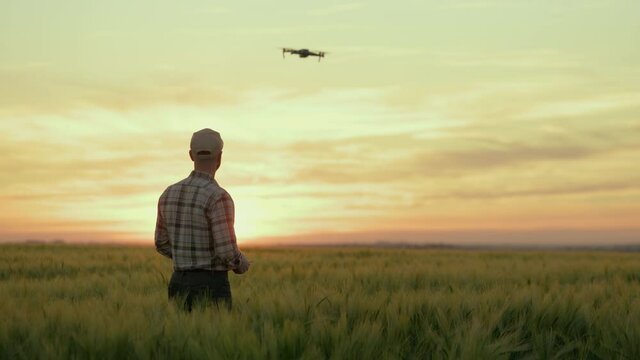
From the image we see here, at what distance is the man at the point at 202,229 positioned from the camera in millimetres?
5617

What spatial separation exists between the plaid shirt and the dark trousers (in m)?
0.07

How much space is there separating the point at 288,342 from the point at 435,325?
65.8 inches

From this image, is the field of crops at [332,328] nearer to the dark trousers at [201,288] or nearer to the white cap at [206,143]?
the dark trousers at [201,288]

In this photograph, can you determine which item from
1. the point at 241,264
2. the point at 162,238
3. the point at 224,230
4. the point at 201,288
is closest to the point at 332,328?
the point at 241,264

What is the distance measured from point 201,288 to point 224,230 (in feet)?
1.84

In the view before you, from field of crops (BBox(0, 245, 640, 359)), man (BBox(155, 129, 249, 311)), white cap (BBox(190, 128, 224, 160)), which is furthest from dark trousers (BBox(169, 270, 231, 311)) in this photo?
white cap (BBox(190, 128, 224, 160))

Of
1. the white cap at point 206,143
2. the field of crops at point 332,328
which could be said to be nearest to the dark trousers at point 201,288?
the field of crops at point 332,328

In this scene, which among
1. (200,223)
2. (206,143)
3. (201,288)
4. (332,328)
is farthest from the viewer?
(201,288)

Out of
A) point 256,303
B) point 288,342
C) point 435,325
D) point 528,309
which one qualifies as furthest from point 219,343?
point 528,309

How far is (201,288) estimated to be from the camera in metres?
5.86

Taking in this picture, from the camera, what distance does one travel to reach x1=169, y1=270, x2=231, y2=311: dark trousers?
5.86m

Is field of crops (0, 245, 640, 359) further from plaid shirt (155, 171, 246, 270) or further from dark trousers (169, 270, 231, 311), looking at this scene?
plaid shirt (155, 171, 246, 270)

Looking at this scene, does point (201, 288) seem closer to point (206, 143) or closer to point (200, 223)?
point (200, 223)

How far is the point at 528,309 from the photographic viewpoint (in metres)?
6.41
